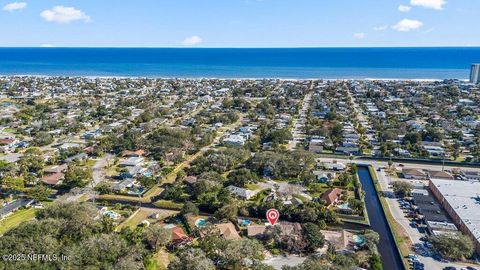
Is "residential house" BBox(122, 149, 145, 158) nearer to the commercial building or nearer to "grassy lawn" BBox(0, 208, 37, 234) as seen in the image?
"grassy lawn" BBox(0, 208, 37, 234)

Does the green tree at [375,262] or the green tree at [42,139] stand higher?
the green tree at [42,139]

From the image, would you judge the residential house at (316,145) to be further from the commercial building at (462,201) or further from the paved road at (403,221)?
the commercial building at (462,201)

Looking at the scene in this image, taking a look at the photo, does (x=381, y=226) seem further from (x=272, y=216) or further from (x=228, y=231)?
(x=228, y=231)

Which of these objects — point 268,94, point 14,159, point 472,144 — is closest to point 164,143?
point 14,159

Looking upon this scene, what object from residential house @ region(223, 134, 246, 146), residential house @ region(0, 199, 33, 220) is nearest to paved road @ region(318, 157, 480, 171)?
residential house @ region(223, 134, 246, 146)

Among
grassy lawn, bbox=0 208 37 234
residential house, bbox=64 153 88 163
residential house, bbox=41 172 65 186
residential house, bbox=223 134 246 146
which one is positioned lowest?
Answer: grassy lawn, bbox=0 208 37 234

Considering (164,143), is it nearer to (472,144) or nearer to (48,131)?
(48,131)

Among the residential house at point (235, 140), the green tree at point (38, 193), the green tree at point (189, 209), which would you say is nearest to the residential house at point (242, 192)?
the green tree at point (189, 209)
